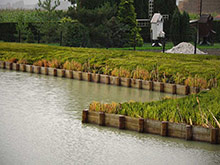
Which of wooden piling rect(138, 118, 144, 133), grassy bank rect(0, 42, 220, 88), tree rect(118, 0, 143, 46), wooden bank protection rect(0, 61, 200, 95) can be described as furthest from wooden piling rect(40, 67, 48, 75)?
tree rect(118, 0, 143, 46)

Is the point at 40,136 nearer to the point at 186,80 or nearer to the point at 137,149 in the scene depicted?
the point at 137,149

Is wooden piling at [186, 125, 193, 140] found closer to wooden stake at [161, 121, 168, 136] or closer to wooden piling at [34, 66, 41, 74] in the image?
wooden stake at [161, 121, 168, 136]

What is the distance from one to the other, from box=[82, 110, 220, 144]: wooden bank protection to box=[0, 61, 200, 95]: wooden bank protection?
4717mm

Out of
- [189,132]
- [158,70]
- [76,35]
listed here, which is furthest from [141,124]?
[76,35]

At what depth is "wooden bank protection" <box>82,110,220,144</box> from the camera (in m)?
9.16

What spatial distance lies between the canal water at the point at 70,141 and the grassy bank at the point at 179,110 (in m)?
0.54

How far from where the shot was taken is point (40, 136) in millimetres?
9469

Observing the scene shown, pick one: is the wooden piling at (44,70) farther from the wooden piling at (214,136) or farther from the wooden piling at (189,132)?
the wooden piling at (214,136)

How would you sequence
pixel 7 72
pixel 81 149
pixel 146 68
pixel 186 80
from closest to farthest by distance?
pixel 81 149 < pixel 186 80 < pixel 146 68 < pixel 7 72

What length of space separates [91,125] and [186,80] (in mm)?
5540

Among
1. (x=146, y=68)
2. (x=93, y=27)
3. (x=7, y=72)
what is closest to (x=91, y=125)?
(x=146, y=68)

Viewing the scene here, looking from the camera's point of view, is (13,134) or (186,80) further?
(186,80)

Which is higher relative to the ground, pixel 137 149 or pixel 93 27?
pixel 93 27

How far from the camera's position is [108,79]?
1623 centimetres
